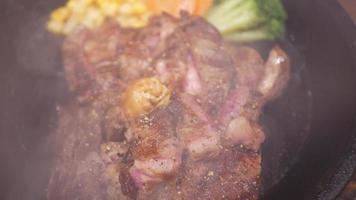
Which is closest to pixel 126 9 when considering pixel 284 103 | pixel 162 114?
pixel 162 114

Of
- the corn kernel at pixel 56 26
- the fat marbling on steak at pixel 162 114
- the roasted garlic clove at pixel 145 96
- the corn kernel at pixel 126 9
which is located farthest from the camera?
the corn kernel at pixel 56 26

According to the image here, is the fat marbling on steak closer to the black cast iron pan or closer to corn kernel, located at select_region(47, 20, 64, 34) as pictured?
the black cast iron pan

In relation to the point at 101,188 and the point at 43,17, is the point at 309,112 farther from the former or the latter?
the point at 43,17

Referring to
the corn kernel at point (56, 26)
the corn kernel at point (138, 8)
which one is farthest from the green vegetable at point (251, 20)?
the corn kernel at point (56, 26)

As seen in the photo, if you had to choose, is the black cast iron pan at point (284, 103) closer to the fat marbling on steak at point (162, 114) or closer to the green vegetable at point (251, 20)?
the green vegetable at point (251, 20)

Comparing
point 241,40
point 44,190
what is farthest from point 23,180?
point 241,40

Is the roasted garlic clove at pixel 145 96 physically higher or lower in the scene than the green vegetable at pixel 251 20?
lower
